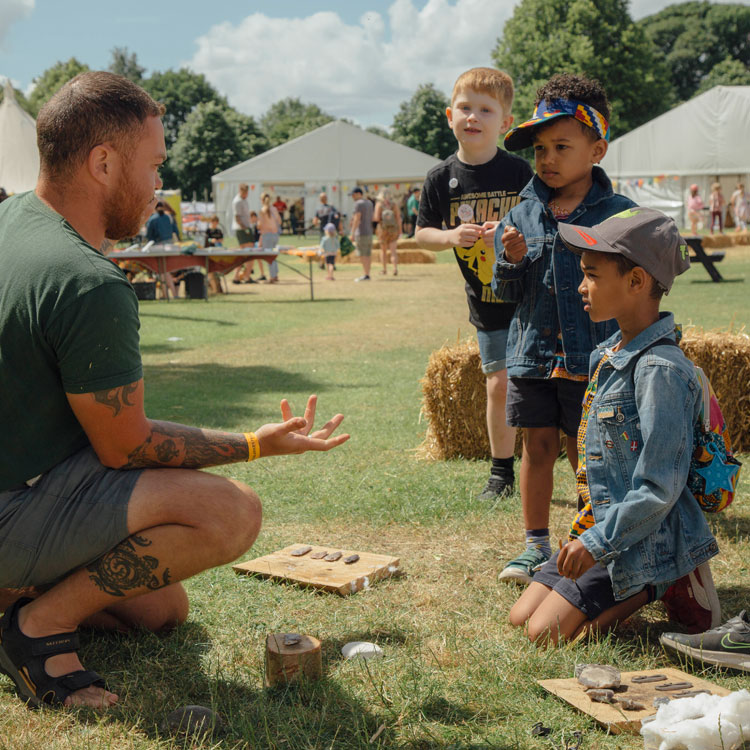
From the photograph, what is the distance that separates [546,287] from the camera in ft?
12.0

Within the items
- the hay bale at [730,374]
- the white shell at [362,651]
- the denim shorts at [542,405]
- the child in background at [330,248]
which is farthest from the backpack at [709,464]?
the child in background at [330,248]

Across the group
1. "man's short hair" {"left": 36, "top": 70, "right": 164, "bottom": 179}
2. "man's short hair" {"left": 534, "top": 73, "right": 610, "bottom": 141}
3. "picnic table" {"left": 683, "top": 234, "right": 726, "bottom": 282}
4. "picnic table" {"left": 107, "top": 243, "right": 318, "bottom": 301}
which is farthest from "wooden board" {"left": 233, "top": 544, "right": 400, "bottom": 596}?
"picnic table" {"left": 683, "top": 234, "right": 726, "bottom": 282}

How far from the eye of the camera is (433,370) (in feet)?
19.4

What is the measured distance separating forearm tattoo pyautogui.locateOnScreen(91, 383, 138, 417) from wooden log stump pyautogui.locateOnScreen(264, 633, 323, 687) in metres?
0.88

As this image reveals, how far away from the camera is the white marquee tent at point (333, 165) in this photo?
4534 centimetres

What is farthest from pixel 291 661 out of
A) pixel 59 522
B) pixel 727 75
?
pixel 727 75

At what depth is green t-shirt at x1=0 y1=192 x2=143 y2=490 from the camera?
2412mm

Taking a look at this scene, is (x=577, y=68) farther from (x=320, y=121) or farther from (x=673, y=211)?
(x=320, y=121)

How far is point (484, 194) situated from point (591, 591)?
2386mm

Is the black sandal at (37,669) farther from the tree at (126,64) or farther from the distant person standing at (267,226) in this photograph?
the tree at (126,64)

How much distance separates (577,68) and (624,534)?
62.4 m

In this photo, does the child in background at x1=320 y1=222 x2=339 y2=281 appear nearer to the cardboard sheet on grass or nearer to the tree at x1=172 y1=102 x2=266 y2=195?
the cardboard sheet on grass

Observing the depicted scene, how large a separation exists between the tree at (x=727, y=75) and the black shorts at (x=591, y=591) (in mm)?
80074

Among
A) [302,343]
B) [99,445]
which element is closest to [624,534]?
[99,445]
